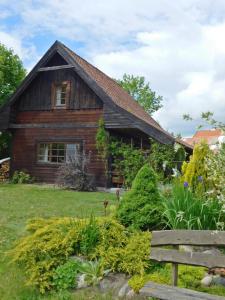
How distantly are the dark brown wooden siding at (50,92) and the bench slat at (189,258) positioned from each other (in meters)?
13.6

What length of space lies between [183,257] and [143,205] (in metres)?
1.47

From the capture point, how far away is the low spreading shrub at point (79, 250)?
4.28m

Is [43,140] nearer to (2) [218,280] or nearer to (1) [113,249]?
(1) [113,249]

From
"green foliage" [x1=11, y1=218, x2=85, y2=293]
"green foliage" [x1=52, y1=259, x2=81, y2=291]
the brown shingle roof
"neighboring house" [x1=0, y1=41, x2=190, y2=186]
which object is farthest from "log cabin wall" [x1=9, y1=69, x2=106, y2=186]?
"green foliage" [x1=52, y1=259, x2=81, y2=291]

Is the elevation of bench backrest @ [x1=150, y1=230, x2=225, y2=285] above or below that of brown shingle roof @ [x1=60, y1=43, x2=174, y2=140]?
below

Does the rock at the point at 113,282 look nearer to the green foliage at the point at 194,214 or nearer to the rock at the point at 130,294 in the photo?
the rock at the point at 130,294

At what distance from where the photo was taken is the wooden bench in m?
3.42

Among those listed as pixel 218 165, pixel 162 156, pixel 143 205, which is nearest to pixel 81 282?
pixel 143 205

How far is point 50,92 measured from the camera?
18.5m

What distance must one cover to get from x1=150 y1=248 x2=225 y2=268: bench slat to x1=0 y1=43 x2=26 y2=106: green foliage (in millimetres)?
28452

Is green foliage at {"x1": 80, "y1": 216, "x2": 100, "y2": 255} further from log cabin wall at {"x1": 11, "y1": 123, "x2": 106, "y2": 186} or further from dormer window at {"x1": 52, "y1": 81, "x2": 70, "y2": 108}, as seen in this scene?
dormer window at {"x1": 52, "y1": 81, "x2": 70, "y2": 108}

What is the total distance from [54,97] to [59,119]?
115 cm

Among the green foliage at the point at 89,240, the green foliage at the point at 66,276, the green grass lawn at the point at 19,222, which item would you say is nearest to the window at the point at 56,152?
the green grass lawn at the point at 19,222

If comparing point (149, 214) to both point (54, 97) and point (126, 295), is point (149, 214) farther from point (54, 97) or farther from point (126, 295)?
point (54, 97)
